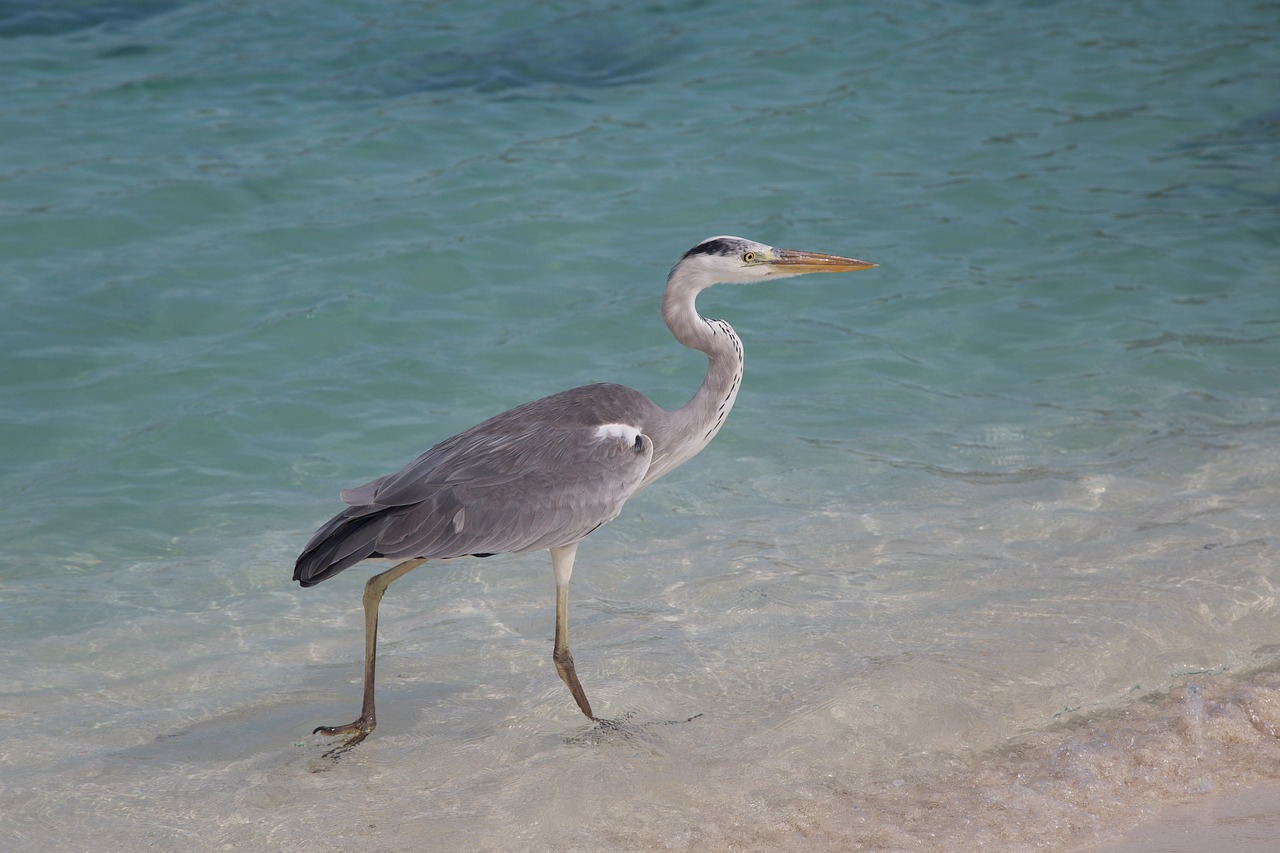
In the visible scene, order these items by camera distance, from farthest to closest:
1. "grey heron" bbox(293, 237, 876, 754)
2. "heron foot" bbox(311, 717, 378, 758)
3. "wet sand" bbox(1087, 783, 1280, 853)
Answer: "heron foot" bbox(311, 717, 378, 758)
"grey heron" bbox(293, 237, 876, 754)
"wet sand" bbox(1087, 783, 1280, 853)

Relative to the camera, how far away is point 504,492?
192 inches

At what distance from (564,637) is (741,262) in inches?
62.5

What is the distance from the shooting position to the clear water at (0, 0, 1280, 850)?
463cm

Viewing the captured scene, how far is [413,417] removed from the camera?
25.7 feet

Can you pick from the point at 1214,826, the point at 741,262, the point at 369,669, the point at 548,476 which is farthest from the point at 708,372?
the point at 1214,826

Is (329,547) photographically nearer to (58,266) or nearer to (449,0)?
(58,266)

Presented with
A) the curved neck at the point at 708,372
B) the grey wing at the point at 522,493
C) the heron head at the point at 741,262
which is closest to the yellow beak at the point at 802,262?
the heron head at the point at 741,262

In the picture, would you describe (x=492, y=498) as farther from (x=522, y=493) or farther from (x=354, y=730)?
(x=354, y=730)

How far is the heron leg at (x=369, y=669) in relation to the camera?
15.9 ft

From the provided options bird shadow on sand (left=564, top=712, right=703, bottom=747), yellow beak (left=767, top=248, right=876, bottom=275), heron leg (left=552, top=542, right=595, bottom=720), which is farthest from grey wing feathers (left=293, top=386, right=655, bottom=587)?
yellow beak (left=767, top=248, right=876, bottom=275)

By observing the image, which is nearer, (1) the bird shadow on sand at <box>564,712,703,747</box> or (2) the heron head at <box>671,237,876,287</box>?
(1) the bird shadow on sand at <box>564,712,703,747</box>

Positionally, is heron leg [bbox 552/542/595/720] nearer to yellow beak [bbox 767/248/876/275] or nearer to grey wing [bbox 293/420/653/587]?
grey wing [bbox 293/420/653/587]

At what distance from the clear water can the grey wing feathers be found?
0.74 meters

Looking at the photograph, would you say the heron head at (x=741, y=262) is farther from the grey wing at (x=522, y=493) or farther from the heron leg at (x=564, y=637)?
the heron leg at (x=564, y=637)
